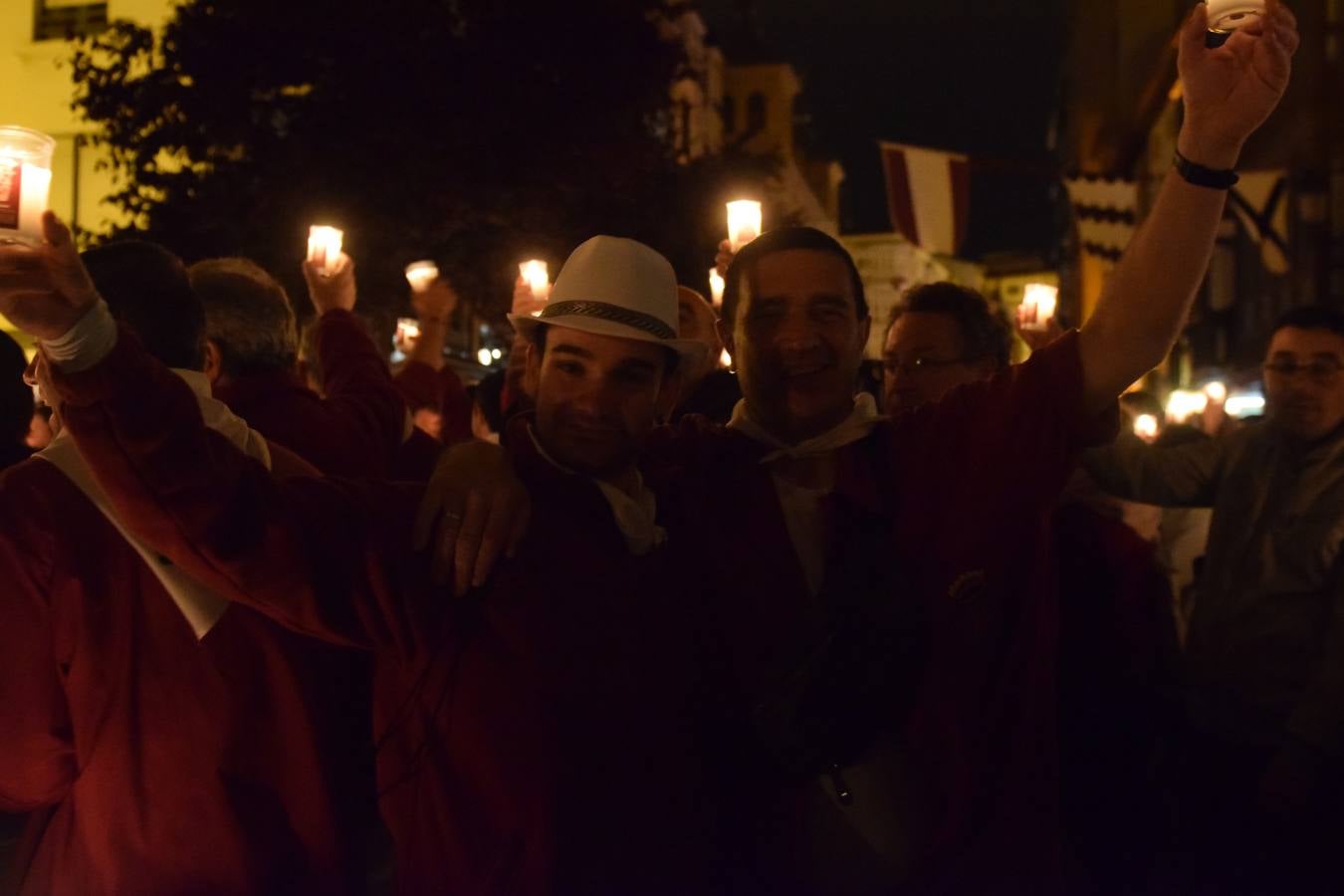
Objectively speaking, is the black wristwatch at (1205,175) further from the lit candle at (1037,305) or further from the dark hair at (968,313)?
the lit candle at (1037,305)

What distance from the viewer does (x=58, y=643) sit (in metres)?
2.29

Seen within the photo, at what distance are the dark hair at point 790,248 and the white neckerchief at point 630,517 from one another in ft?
2.37

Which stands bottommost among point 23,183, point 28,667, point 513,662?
point 28,667

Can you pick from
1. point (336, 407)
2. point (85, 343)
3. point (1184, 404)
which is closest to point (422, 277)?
point (336, 407)

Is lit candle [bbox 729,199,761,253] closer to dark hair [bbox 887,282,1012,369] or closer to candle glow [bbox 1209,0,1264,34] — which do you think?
dark hair [bbox 887,282,1012,369]

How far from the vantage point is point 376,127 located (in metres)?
15.3

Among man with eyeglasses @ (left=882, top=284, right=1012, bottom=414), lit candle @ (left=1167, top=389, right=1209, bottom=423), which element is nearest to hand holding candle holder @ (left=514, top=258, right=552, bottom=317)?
man with eyeglasses @ (left=882, top=284, right=1012, bottom=414)

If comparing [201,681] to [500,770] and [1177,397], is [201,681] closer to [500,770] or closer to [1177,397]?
[500,770]

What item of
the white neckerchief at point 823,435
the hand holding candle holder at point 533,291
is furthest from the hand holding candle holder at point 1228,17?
the hand holding candle holder at point 533,291

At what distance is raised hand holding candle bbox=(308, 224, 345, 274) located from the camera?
14.6 ft

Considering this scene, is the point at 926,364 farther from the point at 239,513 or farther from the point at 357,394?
the point at 239,513

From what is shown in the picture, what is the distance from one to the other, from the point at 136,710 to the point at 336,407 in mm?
1236

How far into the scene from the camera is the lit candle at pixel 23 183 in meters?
1.89

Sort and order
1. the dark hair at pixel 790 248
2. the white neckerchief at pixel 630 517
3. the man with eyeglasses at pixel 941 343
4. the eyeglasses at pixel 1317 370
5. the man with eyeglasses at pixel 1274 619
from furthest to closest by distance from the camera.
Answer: the eyeglasses at pixel 1317 370 < the man with eyeglasses at pixel 941 343 < the man with eyeglasses at pixel 1274 619 < the dark hair at pixel 790 248 < the white neckerchief at pixel 630 517
